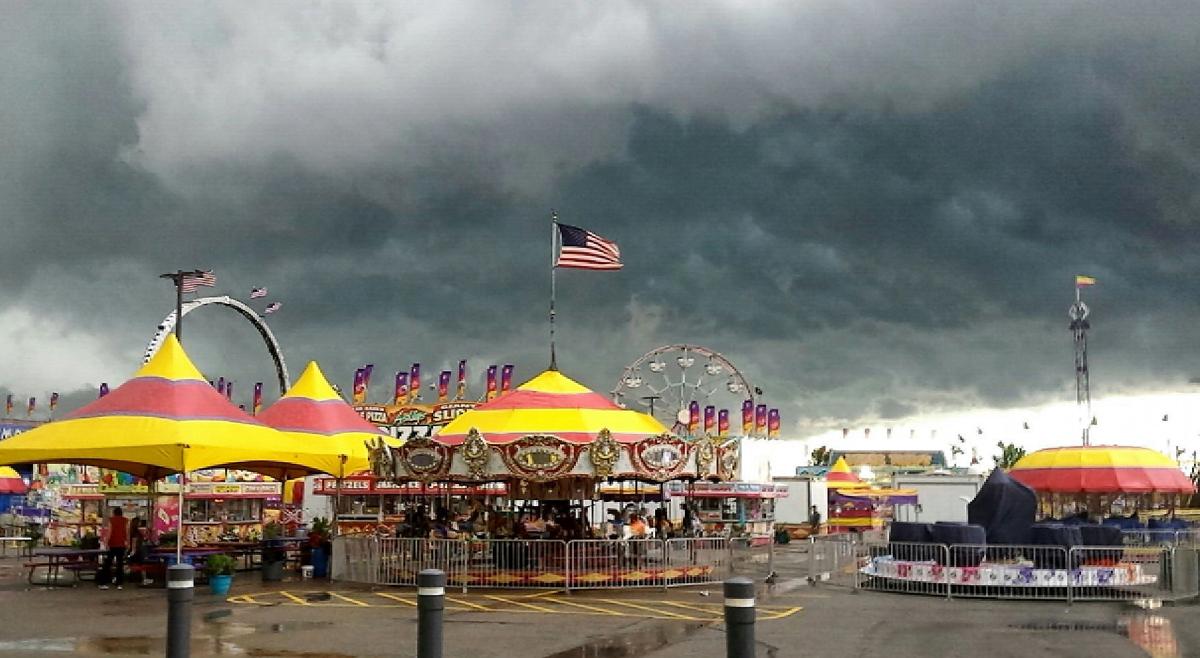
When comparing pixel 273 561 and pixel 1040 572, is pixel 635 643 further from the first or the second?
pixel 273 561

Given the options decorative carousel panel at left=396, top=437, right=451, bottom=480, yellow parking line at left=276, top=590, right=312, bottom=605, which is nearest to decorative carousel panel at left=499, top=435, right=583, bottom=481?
decorative carousel panel at left=396, top=437, right=451, bottom=480

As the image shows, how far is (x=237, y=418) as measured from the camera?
2336 centimetres

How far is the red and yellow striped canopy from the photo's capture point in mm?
21547

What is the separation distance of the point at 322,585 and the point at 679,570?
7.00 meters

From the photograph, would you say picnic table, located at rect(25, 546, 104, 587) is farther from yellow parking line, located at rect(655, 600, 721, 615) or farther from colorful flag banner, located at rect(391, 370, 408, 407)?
colorful flag banner, located at rect(391, 370, 408, 407)

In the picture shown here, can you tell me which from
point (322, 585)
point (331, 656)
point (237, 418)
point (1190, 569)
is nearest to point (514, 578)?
point (322, 585)

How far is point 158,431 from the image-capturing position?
2172cm

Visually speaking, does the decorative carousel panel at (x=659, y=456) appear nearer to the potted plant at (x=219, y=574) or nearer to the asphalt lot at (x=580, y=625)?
the asphalt lot at (x=580, y=625)

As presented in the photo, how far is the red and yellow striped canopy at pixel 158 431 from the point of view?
848 inches

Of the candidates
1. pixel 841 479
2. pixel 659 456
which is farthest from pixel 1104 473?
pixel 841 479

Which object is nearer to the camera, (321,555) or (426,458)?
(426,458)

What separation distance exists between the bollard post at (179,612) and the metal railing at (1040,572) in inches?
572

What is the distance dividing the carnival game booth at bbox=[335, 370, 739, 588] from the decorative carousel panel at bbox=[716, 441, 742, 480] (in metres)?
0.04

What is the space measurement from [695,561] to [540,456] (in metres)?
3.65
